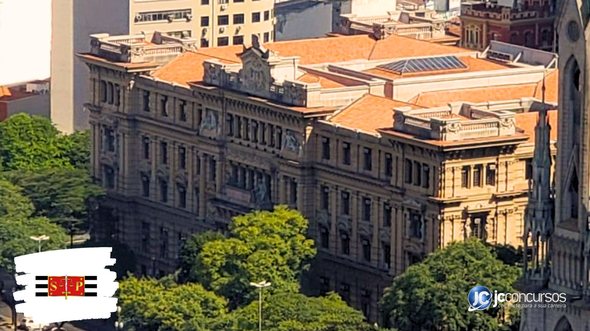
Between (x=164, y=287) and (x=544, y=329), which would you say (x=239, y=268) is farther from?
(x=544, y=329)

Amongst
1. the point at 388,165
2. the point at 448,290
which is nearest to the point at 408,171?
the point at 388,165

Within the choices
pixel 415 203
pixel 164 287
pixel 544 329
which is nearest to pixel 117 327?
pixel 164 287

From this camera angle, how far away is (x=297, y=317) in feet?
572

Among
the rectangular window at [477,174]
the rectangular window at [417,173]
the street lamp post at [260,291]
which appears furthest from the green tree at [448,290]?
the rectangular window at [417,173]

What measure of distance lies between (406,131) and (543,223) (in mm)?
96348

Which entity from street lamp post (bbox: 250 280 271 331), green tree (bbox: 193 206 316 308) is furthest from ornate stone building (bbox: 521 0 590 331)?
green tree (bbox: 193 206 316 308)

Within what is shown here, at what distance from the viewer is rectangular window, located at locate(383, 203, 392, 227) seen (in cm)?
19775

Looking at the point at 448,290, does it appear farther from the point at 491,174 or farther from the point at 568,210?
the point at 568,210

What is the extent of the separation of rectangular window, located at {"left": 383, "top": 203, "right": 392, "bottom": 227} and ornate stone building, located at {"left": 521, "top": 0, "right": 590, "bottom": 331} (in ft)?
324

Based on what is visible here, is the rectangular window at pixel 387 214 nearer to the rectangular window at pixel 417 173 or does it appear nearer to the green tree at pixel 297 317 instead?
the rectangular window at pixel 417 173

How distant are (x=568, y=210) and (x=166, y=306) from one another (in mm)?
93541

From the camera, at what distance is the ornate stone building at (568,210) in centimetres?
9638

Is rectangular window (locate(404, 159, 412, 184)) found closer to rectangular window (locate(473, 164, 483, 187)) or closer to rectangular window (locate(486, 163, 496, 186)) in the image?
rectangular window (locate(473, 164, 483, 187))

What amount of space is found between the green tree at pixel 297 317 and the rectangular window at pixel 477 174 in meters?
16.1
